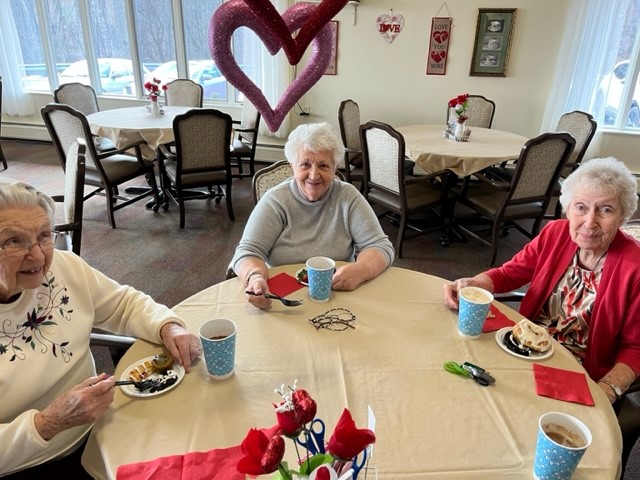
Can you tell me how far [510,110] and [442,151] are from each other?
1.99 m

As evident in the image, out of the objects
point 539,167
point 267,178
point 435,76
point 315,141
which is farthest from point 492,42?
point 315,141

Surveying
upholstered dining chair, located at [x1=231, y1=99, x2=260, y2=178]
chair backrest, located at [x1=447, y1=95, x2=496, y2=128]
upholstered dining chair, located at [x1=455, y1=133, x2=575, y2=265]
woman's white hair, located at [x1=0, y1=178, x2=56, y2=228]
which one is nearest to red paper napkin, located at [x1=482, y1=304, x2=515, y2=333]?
woman's white hair, located at [x1=0, y1=178, x2=56, y2=228]

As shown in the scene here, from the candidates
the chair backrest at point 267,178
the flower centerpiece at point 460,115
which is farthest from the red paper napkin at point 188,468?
the flower centerpiece at point 460,115

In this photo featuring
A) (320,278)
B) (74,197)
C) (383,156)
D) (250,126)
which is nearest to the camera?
(320,278)

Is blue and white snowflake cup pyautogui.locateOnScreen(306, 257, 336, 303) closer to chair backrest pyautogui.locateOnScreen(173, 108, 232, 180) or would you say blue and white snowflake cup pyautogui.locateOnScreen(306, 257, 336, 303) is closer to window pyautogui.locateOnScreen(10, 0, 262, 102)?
chair backrest pyautogui.locateOnScreen(173, 108, 232, 180)

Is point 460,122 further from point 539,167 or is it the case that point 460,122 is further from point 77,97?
point 77,97

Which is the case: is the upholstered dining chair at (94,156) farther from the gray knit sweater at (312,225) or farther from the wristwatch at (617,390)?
the wristwatch at (617,390)

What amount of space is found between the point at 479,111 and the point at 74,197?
3916mm

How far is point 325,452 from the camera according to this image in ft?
2.02

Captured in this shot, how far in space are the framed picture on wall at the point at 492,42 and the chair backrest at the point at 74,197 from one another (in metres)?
4.11

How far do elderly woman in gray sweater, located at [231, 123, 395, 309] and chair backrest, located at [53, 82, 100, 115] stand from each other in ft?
12.4

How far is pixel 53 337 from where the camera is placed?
106 cm

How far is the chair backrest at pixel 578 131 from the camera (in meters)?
3.70

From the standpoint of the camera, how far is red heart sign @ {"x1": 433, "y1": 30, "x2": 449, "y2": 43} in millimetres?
4695
